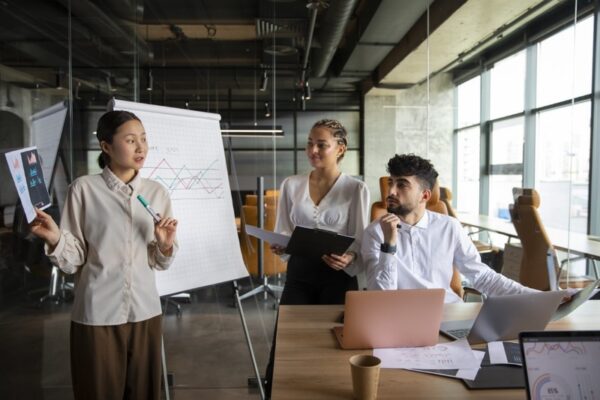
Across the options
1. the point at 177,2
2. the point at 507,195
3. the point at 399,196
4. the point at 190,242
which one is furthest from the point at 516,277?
the point at 177,2

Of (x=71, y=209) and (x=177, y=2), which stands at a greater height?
(x=177, y=2)

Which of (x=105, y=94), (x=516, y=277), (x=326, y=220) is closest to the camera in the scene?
(x=326, y=220)

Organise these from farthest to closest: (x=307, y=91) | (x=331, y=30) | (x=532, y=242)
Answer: (x=307, y=91)
(x=331, y=30)
(x=532, y=242)

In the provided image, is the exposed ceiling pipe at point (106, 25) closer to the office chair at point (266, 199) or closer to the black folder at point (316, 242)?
the office chair at point (266, 199)

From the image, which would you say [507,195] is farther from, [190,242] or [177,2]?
[177,2]

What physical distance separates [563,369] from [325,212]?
4.42 ft

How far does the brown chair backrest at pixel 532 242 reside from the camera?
11.0 feet

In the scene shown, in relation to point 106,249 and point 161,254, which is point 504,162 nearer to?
point 161,254

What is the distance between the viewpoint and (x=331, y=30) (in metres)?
5.15

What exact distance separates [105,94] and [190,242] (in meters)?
2.88

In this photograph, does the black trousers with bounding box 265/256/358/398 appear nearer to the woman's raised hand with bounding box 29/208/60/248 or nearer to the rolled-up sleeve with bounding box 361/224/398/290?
the rolled-up sleeve with bounding box 361/224/398/290

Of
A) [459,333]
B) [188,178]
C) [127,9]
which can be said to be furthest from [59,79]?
[459,333]

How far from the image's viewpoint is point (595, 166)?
4180 millimetres

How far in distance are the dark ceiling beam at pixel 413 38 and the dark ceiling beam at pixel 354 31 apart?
0.53m
